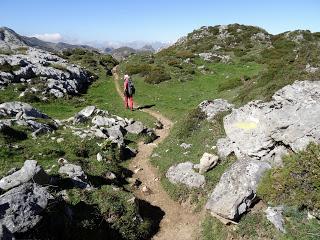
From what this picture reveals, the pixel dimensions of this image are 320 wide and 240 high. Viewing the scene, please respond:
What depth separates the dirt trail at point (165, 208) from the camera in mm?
15820

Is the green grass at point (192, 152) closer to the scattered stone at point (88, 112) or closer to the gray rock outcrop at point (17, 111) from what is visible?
the scattered stone at point (88, 112)

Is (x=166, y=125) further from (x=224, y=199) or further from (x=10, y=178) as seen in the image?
(x=10, y=178)

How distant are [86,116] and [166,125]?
6145 mm

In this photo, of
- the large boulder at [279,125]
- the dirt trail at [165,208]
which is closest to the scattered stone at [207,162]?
the large boulder at [279,125]

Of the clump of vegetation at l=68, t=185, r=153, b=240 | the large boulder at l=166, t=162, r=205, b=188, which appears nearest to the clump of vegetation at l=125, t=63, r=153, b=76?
the large boulder at l=166, t=162, r=205, b=188

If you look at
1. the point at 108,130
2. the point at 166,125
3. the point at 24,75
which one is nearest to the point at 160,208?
the point at 108,130

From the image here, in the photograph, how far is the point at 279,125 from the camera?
17047 millimetres

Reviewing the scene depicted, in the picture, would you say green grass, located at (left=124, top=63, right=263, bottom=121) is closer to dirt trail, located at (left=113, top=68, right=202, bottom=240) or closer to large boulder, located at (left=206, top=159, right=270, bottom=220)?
dirt trail, located at (left=113, top=68, right=202, bottom=240)

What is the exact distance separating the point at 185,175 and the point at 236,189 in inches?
144

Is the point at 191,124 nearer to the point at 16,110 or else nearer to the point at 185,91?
the point at 16,110

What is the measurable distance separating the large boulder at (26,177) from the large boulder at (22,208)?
1.32 m

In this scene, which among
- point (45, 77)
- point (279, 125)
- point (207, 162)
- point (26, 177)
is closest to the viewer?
point (26, 177)

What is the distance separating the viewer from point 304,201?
1400 centimetres

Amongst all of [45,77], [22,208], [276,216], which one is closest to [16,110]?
[22,208]
